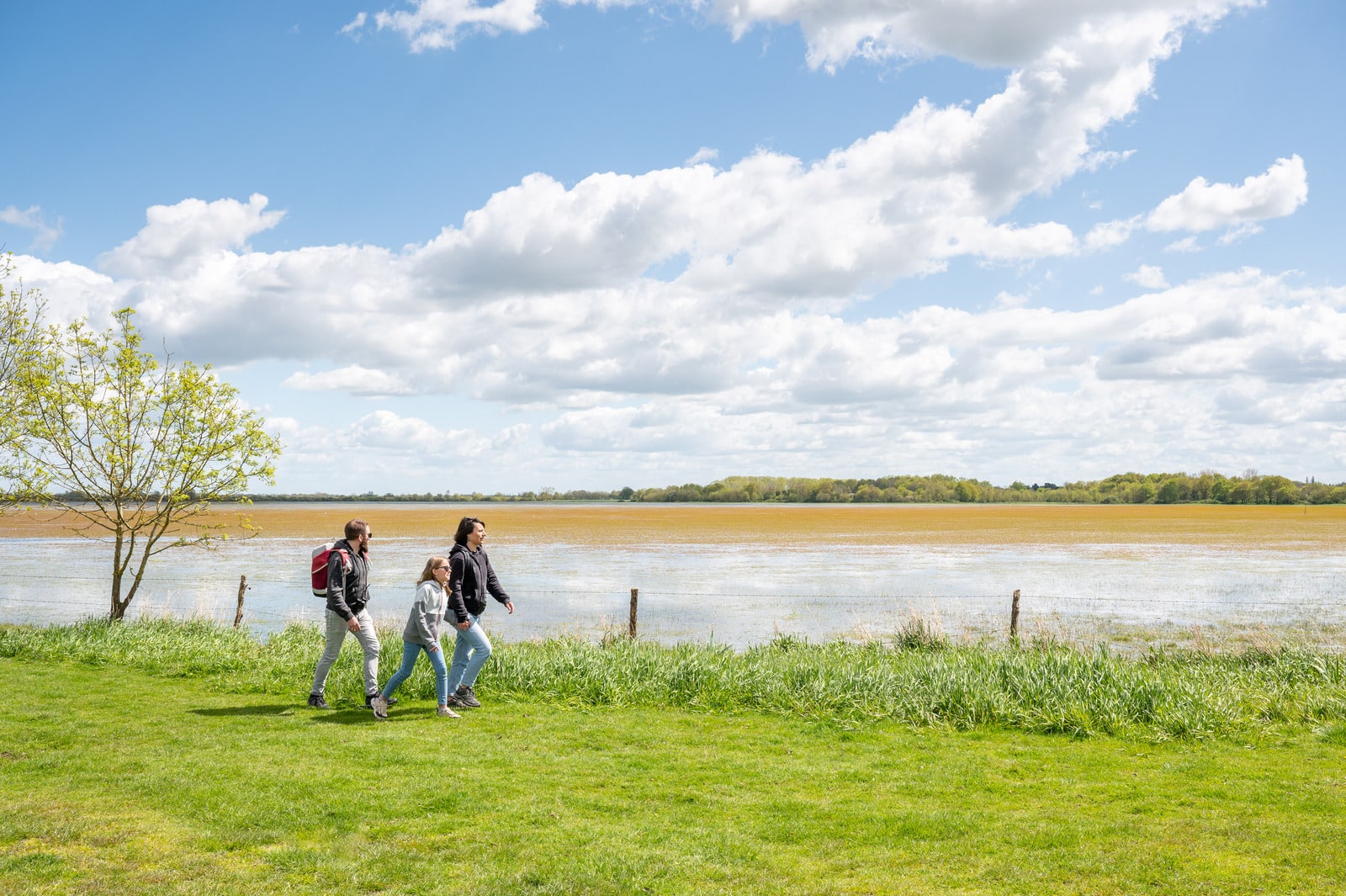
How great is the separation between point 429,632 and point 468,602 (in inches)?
21.4

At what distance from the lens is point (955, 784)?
783 centimetres

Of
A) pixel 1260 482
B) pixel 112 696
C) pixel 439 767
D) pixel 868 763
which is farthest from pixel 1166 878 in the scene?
pixel 1260 482

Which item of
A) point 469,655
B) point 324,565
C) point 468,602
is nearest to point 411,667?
point 469,655

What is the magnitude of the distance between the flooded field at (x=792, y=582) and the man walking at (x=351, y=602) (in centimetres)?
947

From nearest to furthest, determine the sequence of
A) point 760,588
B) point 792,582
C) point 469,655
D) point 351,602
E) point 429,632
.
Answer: point 429,632 → point 351,602 → point 469,655 → point 760,588 → point 792,582

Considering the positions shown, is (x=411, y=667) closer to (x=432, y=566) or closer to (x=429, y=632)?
(x=429, y=632)

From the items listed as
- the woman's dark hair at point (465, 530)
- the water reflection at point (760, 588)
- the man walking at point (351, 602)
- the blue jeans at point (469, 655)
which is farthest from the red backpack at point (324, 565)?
the water reflection at point (760, 588)

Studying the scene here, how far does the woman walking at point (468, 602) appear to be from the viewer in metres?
9.94

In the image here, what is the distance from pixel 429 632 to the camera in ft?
32.3

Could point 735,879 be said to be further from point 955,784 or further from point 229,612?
point 229,612

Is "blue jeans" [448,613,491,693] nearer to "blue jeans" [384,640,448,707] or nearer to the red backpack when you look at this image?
"blue jeans" [384,640,448,707]

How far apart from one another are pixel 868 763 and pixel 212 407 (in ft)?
46.3

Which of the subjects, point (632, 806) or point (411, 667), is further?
point (411, 667)

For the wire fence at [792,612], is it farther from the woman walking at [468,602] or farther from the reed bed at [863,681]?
the woman walking at [468,602]
